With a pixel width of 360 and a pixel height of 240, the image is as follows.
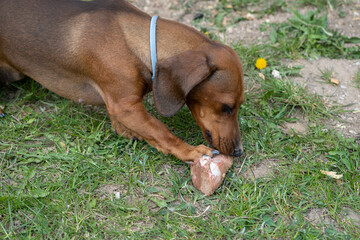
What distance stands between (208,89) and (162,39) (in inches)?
22.9

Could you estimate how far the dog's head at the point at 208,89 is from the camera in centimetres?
300

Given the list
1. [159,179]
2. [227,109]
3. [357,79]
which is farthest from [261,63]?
[159,179]

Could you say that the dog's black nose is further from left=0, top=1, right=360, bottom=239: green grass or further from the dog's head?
left=0, top=1, right=360, bottom=239: green grass

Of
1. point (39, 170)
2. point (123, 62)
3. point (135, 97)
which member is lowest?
point (39, 170)

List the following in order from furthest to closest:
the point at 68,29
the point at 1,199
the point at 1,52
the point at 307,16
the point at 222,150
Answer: the point at 307,16, the point at 1,52, the point at 68,29, the point at 222,150, the point at 1,199

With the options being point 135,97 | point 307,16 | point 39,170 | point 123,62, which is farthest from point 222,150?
point 307,16

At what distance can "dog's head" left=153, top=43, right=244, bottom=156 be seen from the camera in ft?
9.86

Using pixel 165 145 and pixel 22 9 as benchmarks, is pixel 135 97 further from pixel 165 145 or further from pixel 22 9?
pixel 22 9

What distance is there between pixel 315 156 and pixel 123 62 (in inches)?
71.3

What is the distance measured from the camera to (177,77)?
2982mm

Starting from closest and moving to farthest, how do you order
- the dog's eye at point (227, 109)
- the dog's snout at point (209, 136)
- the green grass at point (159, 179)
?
the green grass at point (159, 179) < the dog's eye at point (227, 109) < the dog's snout at point (209, 136)

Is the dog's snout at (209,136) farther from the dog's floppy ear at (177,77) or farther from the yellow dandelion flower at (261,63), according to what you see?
the yellow dandelion flower at (261,63)

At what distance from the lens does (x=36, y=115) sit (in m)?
3.95

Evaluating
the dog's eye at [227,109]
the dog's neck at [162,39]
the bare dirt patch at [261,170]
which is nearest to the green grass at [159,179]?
the bare dirt patch at [261,170]
